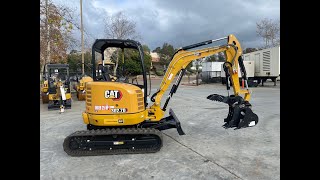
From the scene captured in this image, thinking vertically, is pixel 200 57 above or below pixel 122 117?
above

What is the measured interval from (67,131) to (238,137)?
4.75 metres

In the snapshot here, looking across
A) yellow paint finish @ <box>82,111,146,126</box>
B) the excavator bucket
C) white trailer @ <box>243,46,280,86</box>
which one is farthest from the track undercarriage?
white trailer @ <box>243,46,280,86</box>

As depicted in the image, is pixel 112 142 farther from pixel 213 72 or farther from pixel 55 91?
pixel 213 72

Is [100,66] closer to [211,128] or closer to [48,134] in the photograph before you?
[48,134]

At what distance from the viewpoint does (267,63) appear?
2366cm

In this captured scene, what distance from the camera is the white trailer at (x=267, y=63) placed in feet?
73.3

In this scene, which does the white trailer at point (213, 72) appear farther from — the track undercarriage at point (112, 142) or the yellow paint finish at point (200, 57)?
the track undercarriage at point (112, 142)

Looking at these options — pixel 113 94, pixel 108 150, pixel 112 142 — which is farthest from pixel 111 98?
pixel 108 150

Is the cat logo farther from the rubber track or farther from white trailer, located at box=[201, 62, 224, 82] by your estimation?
white trailer, located at box=[201, 62, 224, 82]

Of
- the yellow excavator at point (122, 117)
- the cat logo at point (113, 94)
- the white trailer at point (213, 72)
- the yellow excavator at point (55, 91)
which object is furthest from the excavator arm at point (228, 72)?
the white trailer at point (213, 72)

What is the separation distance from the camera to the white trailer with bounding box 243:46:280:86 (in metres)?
22.3

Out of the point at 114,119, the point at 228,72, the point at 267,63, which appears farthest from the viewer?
the point at 267,63

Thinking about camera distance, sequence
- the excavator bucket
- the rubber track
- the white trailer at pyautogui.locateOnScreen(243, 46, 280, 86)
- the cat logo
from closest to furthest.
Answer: the rubber track, the cat logo, the excavator bucket, the white trailer at pyautogui.locateOnScreen(243, 46, 280, 86)

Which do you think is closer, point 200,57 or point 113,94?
point 113,94
